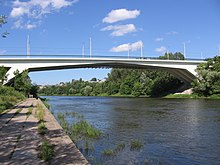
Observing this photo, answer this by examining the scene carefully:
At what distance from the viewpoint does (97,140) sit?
12.3 meters

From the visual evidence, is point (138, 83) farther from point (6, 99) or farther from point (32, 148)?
point (32, 148)

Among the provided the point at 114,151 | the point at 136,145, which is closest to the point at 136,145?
the point at 136,145

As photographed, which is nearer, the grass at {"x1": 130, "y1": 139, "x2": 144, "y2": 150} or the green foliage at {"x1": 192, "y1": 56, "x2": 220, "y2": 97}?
the grass at {"x1": 130, "y1": 139, "x2": 144, "y2": 150}

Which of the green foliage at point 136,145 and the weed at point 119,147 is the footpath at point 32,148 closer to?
the weed at point 119,147

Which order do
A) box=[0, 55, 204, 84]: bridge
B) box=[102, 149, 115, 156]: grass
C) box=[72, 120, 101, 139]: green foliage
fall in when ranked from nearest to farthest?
1. box=[102, 149, 115, 156]: grass
2. box=[72, 120, 101, 139]: green foliage
3. box=[0, 55, 204, 84]: bridge

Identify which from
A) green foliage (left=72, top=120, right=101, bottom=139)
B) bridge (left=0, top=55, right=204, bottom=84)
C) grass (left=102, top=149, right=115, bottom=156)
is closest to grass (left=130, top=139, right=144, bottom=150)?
grass (left=102, top=149, right=115, bottom=156)

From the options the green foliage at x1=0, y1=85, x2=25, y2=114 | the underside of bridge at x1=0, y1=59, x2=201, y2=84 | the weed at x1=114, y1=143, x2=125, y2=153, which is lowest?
the weed at x1=114, y1=143, x2=125, y2=153

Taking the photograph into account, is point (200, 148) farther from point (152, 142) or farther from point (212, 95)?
point (212, 95)

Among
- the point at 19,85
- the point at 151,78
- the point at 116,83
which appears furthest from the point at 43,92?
the point at 19,85

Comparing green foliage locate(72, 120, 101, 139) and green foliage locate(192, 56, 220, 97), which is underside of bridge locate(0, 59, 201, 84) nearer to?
green foliage locate(192, 56, 220, 97)

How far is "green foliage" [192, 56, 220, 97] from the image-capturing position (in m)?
61.8

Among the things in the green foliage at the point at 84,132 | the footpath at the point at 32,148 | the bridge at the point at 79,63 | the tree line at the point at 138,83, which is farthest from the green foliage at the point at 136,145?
the tree line at the point at 138,83

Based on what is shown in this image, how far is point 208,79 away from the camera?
205 feet

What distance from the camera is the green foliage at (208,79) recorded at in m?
61.8
